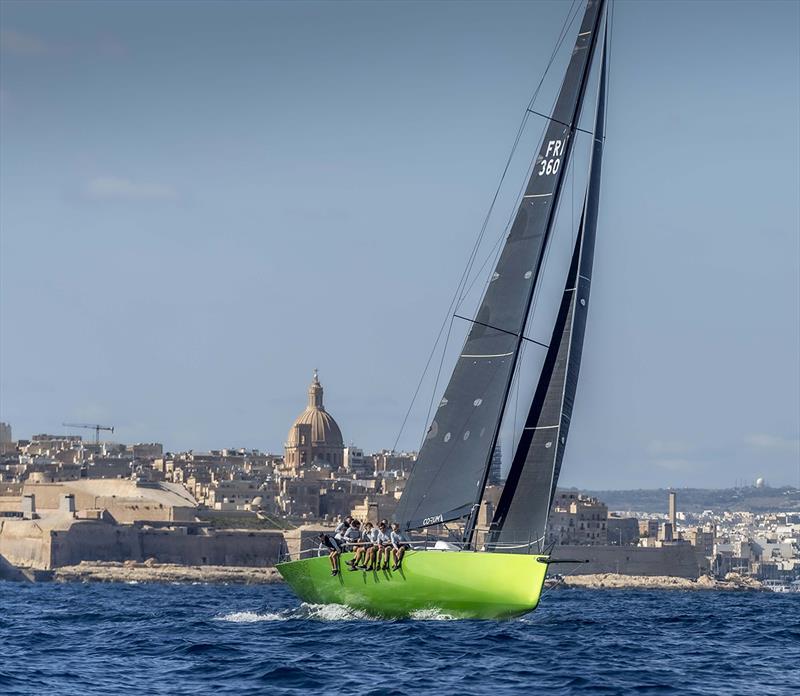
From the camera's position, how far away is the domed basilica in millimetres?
170375

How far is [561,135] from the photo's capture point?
3008 cm

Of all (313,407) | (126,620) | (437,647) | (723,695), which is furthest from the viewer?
(313,407)

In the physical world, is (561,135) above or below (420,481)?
above

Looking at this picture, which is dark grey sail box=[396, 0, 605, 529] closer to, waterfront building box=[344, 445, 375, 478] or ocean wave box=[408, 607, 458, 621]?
ocean wave box=[408, 607, 458, 621]

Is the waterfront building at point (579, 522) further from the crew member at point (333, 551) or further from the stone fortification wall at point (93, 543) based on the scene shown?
the crew member at point (333, 551)

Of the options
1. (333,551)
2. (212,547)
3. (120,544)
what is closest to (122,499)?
(212,547)

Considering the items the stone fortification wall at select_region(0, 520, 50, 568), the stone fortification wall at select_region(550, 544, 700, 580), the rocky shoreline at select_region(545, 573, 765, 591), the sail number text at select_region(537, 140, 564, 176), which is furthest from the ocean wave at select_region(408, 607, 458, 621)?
the stone fortification wall at select_region(550, 544, 700, 580)

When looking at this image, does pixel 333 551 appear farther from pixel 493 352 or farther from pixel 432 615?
pixel 493 352

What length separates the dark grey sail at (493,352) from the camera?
97.2ft

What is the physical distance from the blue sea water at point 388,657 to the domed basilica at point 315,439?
13616cm

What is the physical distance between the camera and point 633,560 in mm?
127688

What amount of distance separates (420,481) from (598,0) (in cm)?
797

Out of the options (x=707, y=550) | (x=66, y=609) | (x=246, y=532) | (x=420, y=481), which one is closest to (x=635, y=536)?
(x=707, y=550)

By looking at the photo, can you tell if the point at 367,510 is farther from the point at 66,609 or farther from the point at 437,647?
the point at 437,647
